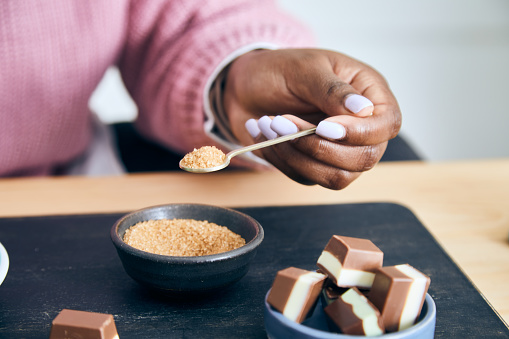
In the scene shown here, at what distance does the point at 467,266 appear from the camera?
879 millimetres

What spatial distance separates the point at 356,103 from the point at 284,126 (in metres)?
0.12

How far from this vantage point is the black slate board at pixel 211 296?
67cm

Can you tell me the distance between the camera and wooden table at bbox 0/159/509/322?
1033 millimetres

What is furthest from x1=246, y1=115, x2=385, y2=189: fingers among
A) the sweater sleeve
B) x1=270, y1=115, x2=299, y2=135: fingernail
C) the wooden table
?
the sweater sleeve

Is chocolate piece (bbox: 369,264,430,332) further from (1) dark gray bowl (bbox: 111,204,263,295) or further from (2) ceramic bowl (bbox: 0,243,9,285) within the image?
(2) ceramic bowl (bbox: 0,243,9,285)

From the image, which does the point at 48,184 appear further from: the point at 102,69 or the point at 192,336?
the point at 192,336

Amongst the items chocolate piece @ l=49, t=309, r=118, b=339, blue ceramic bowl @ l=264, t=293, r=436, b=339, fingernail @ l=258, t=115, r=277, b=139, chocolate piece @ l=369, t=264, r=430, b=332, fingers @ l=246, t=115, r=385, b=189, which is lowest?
chocolate piece @ l=49, t=309, r=118, b=339

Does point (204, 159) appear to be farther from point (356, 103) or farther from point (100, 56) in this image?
point (100, 56)

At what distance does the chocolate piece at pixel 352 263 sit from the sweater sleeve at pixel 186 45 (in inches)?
27.9

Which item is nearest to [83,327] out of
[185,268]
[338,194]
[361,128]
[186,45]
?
[185,268]

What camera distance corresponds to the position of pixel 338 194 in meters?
1.19

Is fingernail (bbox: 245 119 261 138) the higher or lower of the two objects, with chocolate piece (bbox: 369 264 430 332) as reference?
higher

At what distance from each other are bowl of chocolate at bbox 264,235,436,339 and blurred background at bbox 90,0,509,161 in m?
2.30

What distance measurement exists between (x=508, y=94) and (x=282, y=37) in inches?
93.6
